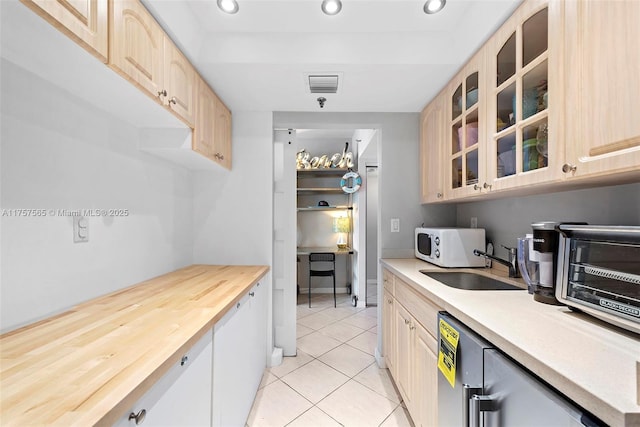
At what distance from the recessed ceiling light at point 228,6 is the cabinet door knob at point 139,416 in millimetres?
1773

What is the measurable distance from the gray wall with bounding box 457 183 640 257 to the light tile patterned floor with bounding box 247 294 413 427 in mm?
1332

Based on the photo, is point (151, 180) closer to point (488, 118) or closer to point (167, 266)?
point (167, 266)

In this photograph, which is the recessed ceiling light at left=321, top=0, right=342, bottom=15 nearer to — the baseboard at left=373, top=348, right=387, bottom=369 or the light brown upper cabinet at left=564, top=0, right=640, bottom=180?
the light brown upper cabinet at left=564, top=0, right=640, bottom=180

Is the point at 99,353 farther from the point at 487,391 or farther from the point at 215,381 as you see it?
the point at 487,391

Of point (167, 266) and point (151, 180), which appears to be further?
point (167, 266)

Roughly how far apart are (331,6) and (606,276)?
166cm

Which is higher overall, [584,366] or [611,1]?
[611,1]

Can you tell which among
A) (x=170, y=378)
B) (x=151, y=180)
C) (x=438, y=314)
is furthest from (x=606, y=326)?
(x=151, y=180)

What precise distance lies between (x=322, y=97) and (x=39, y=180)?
1716 millimetres

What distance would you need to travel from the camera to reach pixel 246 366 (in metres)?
1.63

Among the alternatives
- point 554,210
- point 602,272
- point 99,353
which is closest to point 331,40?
point 554,210

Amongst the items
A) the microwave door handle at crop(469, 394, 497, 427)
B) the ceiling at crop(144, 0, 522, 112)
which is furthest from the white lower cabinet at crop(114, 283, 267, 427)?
the ceiling at crop(144, 0, 522, 112)

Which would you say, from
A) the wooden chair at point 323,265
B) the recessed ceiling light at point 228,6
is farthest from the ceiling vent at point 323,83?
the wooden chair at point 323,265

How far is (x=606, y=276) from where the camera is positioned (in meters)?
0.83
